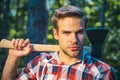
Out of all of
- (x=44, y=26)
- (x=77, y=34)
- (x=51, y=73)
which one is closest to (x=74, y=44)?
(x=77, y=34)

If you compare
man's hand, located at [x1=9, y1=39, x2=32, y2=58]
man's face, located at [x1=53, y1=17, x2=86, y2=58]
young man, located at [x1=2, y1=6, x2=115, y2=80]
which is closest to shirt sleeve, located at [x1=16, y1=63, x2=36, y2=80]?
young man, located at [x1=2, y1=6, x2=115, y2=80]

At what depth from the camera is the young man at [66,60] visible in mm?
3307

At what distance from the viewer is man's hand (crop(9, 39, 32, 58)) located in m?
3.33

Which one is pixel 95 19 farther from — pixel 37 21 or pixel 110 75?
pixel 110 75

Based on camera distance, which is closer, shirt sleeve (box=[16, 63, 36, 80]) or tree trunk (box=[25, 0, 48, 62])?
shirt sleeve (box=[16, 63, 36, 80])

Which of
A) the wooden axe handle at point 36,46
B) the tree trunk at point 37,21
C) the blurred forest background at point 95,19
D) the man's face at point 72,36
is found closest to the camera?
the man's face at point 72,36

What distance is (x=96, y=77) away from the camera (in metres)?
3.31

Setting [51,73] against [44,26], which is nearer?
[51,73]

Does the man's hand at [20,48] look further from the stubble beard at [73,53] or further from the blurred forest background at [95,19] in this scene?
the blurred forest background at [95,19]

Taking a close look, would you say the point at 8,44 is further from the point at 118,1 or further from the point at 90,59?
the point at 118,1

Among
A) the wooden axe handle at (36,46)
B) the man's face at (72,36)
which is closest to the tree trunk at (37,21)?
the wooden axe handle at (36,46)

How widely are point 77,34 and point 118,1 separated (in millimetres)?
20877

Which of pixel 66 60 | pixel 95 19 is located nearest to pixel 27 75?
pixel 66 60

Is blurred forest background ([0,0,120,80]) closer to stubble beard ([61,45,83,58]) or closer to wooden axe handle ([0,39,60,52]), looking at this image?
wooden axe handle ([0,39,60,52])
